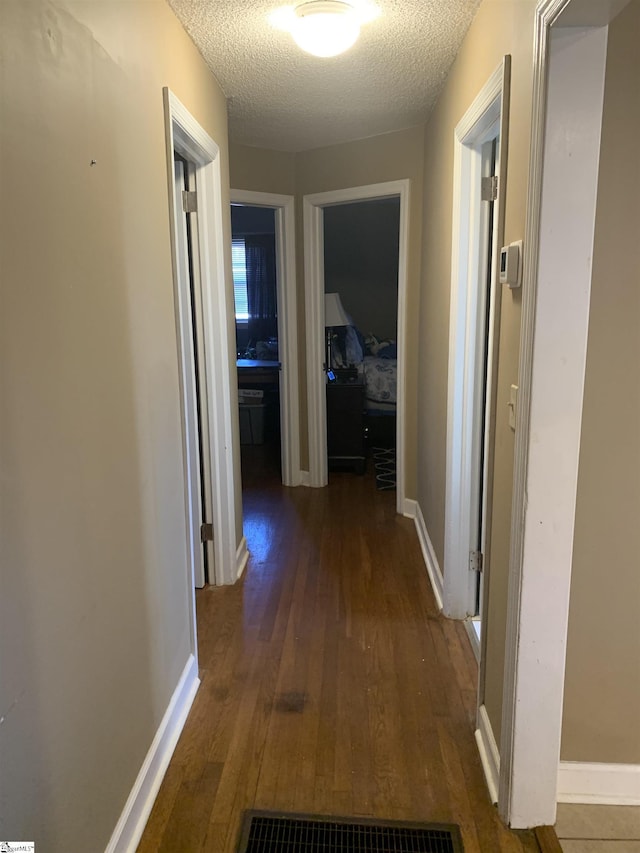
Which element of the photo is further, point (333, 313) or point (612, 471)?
point (333, 313)

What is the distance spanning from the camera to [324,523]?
3725 mm

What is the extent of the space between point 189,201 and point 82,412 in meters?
1.60

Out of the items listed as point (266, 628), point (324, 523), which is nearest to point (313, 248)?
point (324, 523)

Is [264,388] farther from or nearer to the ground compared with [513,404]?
nearer to the ground

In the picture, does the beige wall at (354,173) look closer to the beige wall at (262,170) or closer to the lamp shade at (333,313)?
the beige wall at (262,170)

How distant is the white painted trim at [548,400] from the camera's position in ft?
4.09

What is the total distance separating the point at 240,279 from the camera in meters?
6.27

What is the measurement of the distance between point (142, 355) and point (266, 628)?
145cm

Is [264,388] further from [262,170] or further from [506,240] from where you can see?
[506,240]

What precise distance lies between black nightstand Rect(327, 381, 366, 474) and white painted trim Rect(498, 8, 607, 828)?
3077mm

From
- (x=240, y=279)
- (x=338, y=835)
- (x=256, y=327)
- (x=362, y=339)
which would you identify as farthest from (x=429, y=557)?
(x=240, y=279)

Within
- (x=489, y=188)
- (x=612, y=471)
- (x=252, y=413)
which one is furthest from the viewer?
(x=252, y=413)

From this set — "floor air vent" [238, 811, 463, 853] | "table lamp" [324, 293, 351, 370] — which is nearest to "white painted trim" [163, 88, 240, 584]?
"floor air vent" [238, 811, 463, 853]

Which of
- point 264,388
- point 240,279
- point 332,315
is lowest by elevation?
point 264,388
